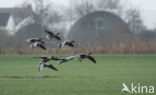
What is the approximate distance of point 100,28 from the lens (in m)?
68.4

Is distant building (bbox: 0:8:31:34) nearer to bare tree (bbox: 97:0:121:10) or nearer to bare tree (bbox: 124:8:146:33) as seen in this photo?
bare tree (bbox: 97:0:121:10)

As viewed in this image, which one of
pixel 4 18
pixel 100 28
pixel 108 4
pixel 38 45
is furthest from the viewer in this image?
pixel 4 18

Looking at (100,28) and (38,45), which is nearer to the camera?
(38,45)

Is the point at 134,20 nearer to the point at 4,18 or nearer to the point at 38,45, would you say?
the point at 4,18

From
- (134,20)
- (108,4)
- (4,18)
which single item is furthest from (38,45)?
(4,18)

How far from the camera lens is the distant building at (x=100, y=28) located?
5988 cm

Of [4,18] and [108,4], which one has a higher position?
[108,4]

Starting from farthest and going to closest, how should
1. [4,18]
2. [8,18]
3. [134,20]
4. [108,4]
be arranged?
[8,18] < [4,18] < [108,4] < [134,20]

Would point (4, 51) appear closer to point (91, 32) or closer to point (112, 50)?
point (112, 50)

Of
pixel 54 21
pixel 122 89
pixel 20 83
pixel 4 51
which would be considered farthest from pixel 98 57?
pixel 54 21

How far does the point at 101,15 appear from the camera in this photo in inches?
2781

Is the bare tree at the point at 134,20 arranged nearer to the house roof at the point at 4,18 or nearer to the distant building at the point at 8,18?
the distant building at the point at 8,18

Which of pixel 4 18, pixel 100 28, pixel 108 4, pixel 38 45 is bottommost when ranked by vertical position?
pixel 38 45

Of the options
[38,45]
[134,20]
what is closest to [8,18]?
[134,20]
